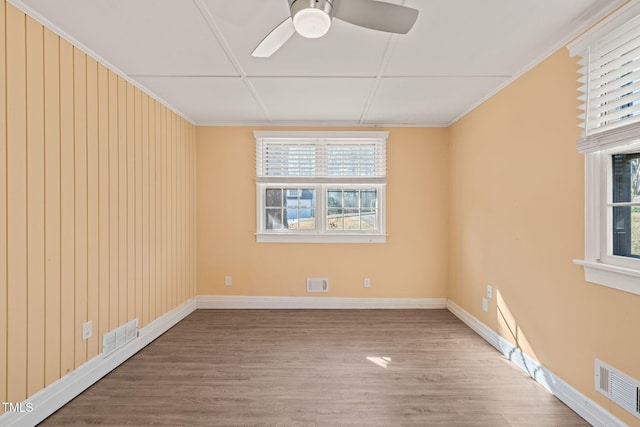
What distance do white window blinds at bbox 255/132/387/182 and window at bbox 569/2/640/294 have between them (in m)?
2.25

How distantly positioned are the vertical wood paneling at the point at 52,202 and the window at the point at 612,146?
3.26 metres

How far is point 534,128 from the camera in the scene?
7.59ft

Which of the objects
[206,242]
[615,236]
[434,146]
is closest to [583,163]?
[615,236]

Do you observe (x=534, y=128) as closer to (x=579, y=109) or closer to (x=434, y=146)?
(x=579, y=109)

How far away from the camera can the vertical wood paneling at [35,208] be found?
176cm

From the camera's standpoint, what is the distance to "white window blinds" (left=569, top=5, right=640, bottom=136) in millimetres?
1582

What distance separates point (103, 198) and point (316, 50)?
195cm

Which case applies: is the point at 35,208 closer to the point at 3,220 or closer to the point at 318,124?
the point at 3,220

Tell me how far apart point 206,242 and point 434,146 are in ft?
10.6

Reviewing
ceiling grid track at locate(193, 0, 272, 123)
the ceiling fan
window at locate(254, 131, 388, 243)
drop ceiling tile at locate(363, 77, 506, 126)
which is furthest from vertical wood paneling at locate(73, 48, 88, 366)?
drop ceiling tile at locate(363, 77, 506, 126)

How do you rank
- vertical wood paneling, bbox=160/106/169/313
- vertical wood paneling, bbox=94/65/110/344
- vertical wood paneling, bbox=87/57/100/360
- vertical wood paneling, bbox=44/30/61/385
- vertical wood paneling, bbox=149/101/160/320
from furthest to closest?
vertical wood paneling, bbox=160/106/169/313, vertical wood paneling, bbox=149/101/160/320, vertical wood paneling, bbox=94/65/110/344, vertical wood paneling, bbox=87/57/100/360, vertical wood paneling, bbox=44/30/61/385

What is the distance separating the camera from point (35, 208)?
1.80 metres

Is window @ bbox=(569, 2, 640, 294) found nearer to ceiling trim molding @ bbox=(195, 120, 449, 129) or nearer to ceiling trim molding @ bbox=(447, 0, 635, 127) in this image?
ceiling trim molding @ bbox=(447, 0, 635, 127)

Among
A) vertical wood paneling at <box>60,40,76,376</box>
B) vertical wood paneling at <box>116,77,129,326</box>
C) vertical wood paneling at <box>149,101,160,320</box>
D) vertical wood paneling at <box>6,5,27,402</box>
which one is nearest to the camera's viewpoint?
vertical wood paneling at <box>6,5,27,402</box>
